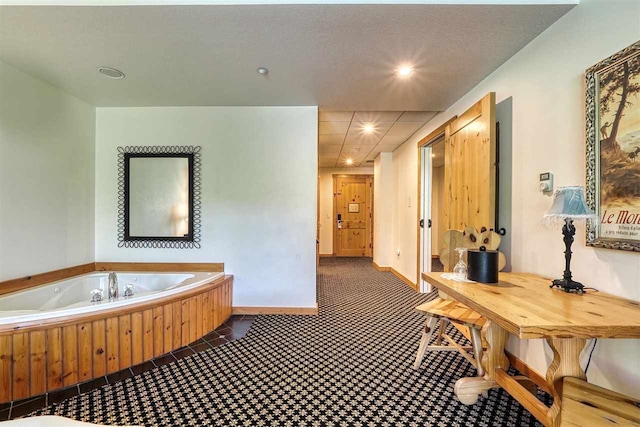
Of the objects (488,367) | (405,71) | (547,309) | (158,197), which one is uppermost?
(405,71)

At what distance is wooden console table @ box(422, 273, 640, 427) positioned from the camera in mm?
947

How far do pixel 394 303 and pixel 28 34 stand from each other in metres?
3.97

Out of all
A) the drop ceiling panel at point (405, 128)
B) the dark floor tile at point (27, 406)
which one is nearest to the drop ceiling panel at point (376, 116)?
the drop ceiling panel at point (405, 128)

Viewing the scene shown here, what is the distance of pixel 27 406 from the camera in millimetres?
1580

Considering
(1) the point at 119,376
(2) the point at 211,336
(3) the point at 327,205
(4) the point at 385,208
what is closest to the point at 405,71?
(2) the point at 211,336

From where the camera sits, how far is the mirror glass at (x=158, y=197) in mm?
3078

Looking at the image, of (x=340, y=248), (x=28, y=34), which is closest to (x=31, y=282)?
(x=28, y=34)

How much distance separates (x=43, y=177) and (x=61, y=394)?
1.90m

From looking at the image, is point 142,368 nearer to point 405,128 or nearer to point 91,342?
point 91,342

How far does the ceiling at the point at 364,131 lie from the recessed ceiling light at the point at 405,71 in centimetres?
94

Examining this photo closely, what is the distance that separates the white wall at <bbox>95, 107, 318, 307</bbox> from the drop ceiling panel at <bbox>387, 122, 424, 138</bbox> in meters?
1.41

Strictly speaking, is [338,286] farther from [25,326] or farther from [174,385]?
[25,326]

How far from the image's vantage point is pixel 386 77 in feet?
7.62

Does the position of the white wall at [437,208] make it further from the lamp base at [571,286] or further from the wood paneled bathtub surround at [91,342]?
the wood paneled bathtub surround at [91,342]
